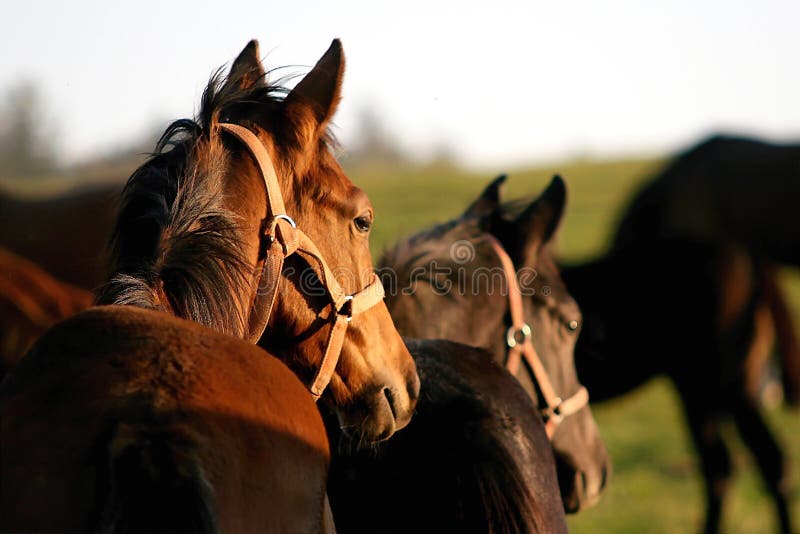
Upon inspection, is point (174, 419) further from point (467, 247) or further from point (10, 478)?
point (467, 247)

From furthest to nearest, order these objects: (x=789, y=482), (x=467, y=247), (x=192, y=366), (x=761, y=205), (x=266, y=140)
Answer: (x=761, y=205)
(x=789, y=482)
(x=467, y=247)
(x=266, y=140)
(x=192, y=366)

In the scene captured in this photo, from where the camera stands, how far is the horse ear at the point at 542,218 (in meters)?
3.82

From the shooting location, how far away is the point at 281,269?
243cm

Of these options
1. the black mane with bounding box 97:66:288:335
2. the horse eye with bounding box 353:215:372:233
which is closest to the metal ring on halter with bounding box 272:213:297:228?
the black mane with bounding box 97:66:288:335

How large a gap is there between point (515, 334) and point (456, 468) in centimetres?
127

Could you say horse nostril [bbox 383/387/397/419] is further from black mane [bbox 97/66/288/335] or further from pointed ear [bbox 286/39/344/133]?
pointed ear [bbox 286/39/344/133]

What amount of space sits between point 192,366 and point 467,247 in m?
2.11

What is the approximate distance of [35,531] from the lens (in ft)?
4.79

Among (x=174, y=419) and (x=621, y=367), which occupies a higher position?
(x=174, y=419)

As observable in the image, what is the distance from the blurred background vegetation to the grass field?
2 centimetres

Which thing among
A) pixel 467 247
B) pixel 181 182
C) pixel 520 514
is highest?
pixel 181 182

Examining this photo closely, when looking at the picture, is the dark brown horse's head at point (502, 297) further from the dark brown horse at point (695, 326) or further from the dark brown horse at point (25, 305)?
the dark brown horse at point (25, 305)

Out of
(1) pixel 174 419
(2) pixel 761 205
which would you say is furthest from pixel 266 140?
(2) pixel 761 205

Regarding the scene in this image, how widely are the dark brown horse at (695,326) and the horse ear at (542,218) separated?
5.65 ft
